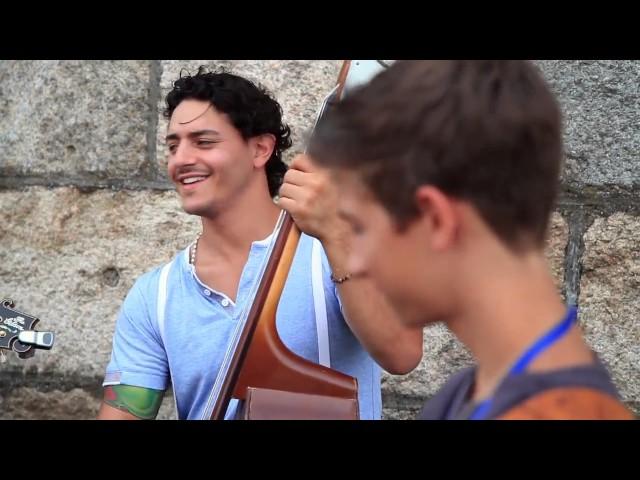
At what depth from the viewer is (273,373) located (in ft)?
4.79

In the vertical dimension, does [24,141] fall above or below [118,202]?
above

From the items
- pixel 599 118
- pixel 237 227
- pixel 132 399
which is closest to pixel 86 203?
pixel 237 227

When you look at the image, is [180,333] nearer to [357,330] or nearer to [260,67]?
[357,330]

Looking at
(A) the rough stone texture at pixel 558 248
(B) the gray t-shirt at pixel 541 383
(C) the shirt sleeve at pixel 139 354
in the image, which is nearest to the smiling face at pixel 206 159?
(C) the shirt sleeve at pixel 139 354

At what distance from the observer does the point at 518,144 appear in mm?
740

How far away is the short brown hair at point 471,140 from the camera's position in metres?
0.74

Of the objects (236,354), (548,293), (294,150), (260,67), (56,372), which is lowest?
(548,293)

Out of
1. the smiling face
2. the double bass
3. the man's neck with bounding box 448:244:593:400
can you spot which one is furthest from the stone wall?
the man's neck with bounding box 448:244:593:400

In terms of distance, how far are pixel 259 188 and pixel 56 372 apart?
37.8 inches

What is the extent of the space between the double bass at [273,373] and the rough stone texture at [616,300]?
95 centimetres

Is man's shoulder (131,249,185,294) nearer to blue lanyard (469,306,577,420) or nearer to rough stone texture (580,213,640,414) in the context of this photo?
rough stone texture (580,213,640,414)

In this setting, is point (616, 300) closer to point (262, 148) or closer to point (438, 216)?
point (262, 148)

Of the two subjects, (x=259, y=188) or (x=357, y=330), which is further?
(x=259, y=188)
